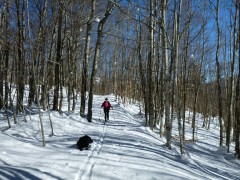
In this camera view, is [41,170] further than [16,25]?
No

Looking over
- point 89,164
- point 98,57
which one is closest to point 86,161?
point 89,164

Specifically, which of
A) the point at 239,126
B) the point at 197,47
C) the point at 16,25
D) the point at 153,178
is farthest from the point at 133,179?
the point at 197,47

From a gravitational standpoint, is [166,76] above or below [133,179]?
above

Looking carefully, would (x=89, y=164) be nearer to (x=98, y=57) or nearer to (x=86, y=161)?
(x=86, y=161)

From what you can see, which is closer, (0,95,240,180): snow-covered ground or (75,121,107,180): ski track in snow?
(75,121,107,180): ski track in snow

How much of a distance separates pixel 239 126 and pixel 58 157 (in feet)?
27.3

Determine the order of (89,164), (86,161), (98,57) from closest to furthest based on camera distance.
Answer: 1. (89,164)
2. (86,161)
3. (98,57)

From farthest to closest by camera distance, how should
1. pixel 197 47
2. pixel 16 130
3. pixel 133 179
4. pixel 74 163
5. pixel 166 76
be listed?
pixel 197 47 → pixel 16 130 → pixel 166 76 → pixel 74 163 → pixel 133 179

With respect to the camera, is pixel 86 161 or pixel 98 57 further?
pixel 98 57

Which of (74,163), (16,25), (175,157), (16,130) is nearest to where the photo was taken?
(74,163)

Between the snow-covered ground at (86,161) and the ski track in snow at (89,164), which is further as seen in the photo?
the snow-covered ground at (86,161)

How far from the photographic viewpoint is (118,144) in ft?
29.2

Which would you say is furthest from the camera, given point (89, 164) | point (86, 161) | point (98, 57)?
point (98, 57)

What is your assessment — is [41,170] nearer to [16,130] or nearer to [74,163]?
[74,163]
